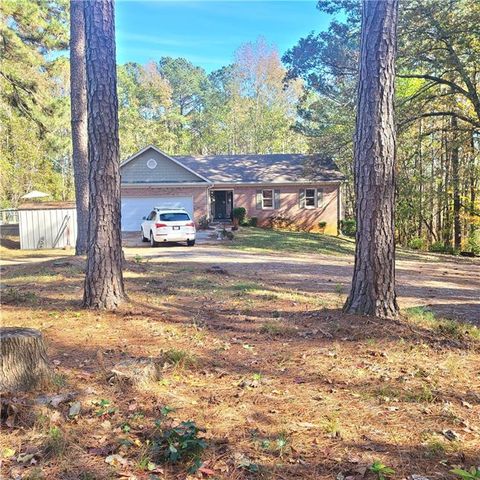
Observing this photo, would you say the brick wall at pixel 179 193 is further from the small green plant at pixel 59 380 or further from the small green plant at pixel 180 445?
the small green plant at pixel 180 445

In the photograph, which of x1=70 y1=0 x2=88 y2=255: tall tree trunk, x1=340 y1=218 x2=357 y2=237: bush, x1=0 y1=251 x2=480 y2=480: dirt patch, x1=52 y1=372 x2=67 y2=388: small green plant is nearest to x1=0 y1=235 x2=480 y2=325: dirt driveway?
x1=0 y1=251 x2=480 y2=480: dirt patch

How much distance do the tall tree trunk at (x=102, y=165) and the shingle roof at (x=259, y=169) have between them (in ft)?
66.8

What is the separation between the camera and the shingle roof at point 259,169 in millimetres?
Answer: 27469

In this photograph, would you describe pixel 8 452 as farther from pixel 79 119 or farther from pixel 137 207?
pixel 137 207

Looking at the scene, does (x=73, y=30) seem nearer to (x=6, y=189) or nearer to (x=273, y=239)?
(x=273, y=239)

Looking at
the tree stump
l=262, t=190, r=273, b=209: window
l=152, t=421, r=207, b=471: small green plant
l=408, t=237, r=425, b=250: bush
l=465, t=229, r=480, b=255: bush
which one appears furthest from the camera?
l=262, t=190, r=273, b=209: window

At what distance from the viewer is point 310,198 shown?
92.2 ft

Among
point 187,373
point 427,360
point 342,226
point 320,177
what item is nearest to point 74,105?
point 187,373

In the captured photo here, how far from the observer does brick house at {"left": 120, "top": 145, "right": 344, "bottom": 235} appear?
24.8 meters

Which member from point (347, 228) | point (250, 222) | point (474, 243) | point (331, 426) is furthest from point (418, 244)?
point (331, 426)

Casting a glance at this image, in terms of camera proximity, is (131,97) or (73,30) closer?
(73,30)

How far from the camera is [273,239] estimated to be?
20578 mm

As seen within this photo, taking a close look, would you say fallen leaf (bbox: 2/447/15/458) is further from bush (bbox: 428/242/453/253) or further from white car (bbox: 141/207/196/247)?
bush (bbox: 428/242/453/253)

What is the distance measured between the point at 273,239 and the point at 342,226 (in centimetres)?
933
